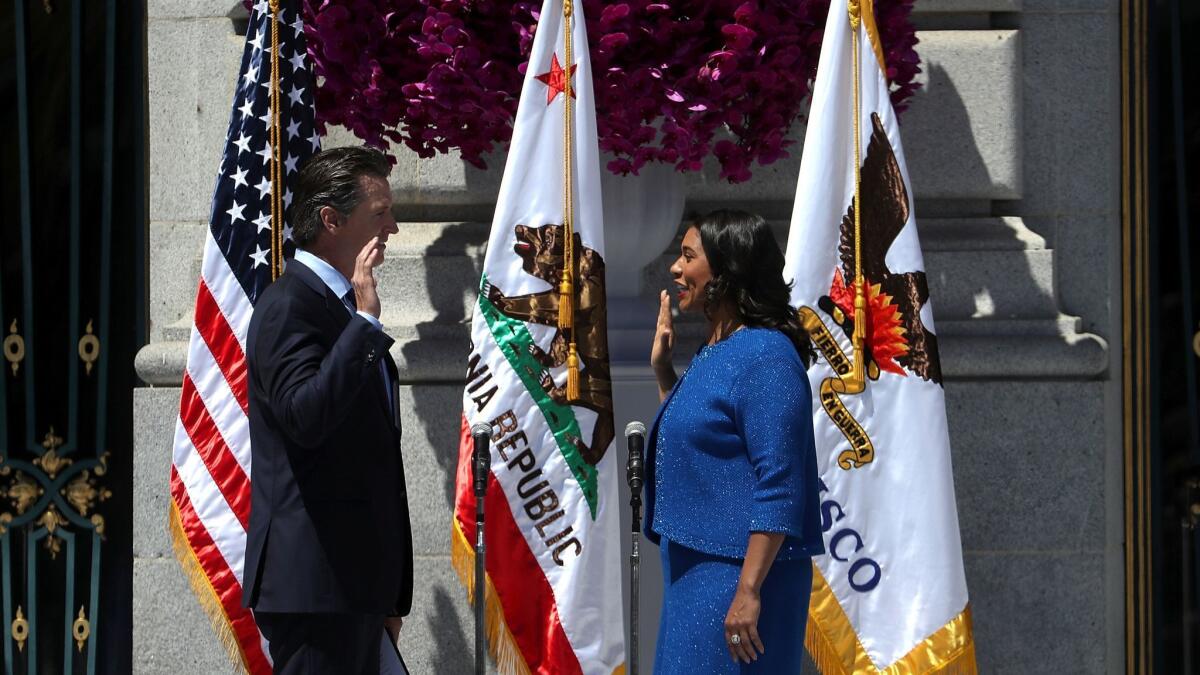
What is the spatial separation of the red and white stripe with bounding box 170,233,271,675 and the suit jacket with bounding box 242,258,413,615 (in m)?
1.05

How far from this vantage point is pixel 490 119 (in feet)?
14.6

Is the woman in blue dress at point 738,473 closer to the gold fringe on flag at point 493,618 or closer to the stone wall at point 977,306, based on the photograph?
the gold fringe on flag at point 493,618

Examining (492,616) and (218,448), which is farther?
(218,448)

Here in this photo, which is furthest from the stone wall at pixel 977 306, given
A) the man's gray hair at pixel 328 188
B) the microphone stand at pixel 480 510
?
the man's gray hair at pixel 328 188

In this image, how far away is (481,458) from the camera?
4.05m

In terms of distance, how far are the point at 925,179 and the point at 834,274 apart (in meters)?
0.98

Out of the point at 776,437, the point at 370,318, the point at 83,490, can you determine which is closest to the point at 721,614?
the point at 776,437

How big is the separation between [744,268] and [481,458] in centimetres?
95

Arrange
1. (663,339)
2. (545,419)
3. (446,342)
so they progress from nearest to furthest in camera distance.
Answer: (663,339) < (545,419) < (446,342)

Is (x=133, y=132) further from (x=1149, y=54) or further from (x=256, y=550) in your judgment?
(x=1149, y=54)

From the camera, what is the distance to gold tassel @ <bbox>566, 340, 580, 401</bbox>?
4355 millimetres

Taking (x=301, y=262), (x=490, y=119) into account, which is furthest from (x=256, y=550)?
(x=490, y=119)

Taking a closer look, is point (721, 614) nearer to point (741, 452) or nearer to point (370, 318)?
point (741, 452)

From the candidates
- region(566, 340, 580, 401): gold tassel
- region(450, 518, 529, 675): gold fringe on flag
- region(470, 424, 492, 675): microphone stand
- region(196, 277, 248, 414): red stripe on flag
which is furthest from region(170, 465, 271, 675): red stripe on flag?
region(566, 340, 580, 401): gold tassel
